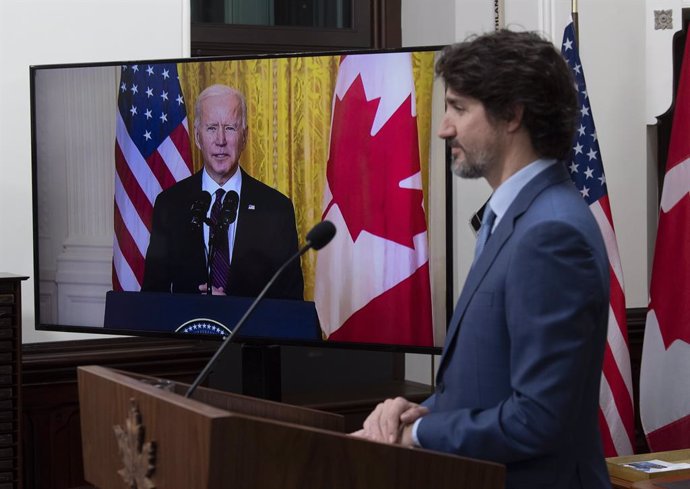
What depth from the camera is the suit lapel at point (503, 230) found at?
6.17 feet

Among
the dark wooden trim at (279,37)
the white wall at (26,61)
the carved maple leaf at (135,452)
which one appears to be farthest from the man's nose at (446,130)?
the dark wooden trim at (279,37)

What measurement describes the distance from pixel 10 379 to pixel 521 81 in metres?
2.50

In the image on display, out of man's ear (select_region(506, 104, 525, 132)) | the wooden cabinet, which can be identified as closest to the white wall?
the wooden cabinet

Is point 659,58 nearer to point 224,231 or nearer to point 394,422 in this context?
point 224,231

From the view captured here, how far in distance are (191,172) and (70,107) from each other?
0.56 m

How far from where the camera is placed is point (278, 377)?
12.0 ft

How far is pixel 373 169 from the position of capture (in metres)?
3.59

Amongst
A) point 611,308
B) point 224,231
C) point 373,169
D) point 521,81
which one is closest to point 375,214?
point 373,169

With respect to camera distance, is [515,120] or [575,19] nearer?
[515,120]

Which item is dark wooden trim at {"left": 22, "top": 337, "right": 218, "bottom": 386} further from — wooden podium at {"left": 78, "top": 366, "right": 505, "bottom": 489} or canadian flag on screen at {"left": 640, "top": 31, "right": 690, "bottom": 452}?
wooden podium at {"left": 78, "top": 366, "right": 505, "bottom": 489}

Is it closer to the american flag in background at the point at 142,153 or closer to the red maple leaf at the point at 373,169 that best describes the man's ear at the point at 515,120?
the red maple leaf at the point at 373,169

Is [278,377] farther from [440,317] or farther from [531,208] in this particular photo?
[531,208]

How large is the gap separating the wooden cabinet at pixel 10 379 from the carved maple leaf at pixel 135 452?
6.58 feet

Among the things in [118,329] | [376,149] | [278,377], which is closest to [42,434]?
[118,329]
